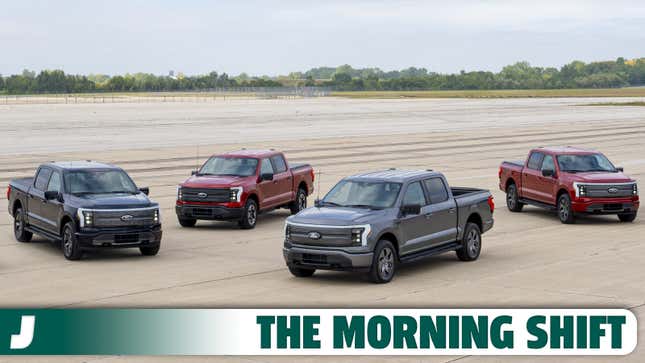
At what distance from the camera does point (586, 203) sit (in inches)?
965

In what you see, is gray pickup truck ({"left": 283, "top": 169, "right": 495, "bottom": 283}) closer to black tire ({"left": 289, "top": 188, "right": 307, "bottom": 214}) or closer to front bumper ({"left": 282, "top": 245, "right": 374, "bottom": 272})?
front bumper ({"left": 282, "top": 245, "right": 374, "bottom": 272})

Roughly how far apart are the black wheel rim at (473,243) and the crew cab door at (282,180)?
7018 millimetres

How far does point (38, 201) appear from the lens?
21.5m

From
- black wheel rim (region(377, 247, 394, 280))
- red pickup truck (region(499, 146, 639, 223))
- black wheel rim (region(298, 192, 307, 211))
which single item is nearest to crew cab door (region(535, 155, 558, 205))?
red pickup truck (region(499, 146, 639, 223))

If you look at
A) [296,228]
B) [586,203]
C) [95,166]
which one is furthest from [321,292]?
[586,203]

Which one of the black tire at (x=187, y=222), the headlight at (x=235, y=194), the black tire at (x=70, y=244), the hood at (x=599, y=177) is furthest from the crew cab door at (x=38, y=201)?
the hood at (x=599, y=177)

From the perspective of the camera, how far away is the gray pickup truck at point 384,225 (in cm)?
1700

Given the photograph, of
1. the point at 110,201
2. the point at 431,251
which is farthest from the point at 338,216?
the point at 110,201

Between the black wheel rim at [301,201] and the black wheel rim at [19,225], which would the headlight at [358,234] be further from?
the black wheel rim at [301,201]

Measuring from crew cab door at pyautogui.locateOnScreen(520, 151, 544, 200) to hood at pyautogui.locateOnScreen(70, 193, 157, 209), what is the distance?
1048cm

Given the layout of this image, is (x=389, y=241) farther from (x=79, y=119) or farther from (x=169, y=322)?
(x=79, y=119)

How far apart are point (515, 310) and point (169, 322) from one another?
474 cm

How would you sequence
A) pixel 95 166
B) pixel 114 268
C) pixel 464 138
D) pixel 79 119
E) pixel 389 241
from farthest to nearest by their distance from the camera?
pixel 79 119
pixel 464 138
pixel 95 166
pixel 114 268
pixel 389 241

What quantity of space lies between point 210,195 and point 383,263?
24.8 feet
